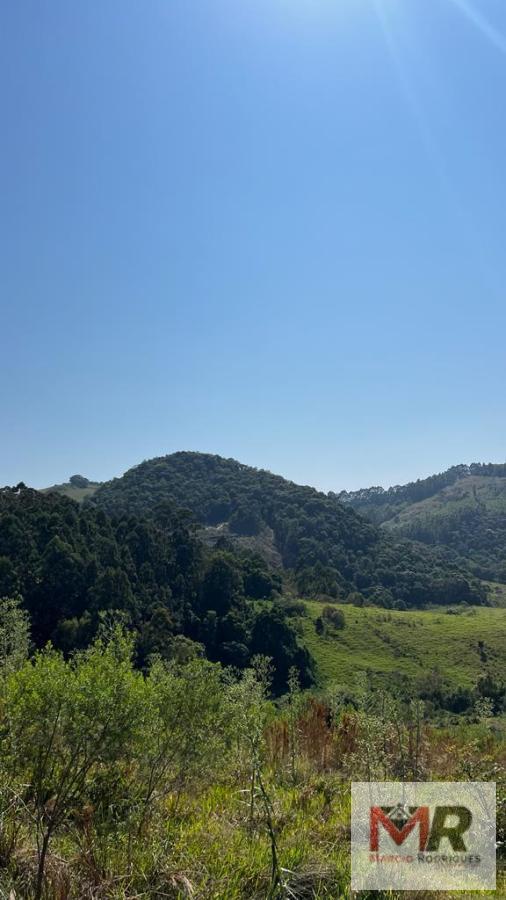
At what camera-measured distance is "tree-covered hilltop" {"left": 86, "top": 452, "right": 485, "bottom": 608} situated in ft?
336

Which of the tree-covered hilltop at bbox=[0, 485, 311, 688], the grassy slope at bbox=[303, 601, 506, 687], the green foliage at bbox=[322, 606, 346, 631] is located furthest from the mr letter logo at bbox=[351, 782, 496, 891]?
the green foliage at bbox=[322, 606, 346, 631]

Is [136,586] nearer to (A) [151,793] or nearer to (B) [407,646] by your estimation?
(B) [407,646]

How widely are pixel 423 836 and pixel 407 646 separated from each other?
201ft

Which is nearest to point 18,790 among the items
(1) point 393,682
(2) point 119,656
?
(2) point 119,656

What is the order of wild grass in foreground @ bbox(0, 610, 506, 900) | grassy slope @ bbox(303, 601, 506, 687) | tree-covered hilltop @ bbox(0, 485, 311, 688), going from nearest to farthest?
wild grass in foreground @ bbox(0, 610, 506, 900) < tree-covered hilltop @ bbox(0, 485, 311, 688) < grassy slope @ bbox(303, 601, 506, 687)

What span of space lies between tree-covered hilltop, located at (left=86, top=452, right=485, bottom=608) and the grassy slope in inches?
667

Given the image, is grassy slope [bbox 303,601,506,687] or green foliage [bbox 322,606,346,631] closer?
grassy slope [bbox 303,601,506,687]

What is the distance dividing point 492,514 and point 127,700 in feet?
618

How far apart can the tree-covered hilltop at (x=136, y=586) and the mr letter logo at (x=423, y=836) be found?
36000 millimetres

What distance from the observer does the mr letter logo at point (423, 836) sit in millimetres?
5520

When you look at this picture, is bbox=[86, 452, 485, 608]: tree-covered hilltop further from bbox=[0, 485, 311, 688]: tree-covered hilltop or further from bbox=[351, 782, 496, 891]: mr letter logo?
bbox=[351, 782, 496, 891]: mr letter logo

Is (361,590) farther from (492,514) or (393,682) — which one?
(492,514)

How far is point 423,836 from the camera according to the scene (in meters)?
6.47

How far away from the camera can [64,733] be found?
184 inches
